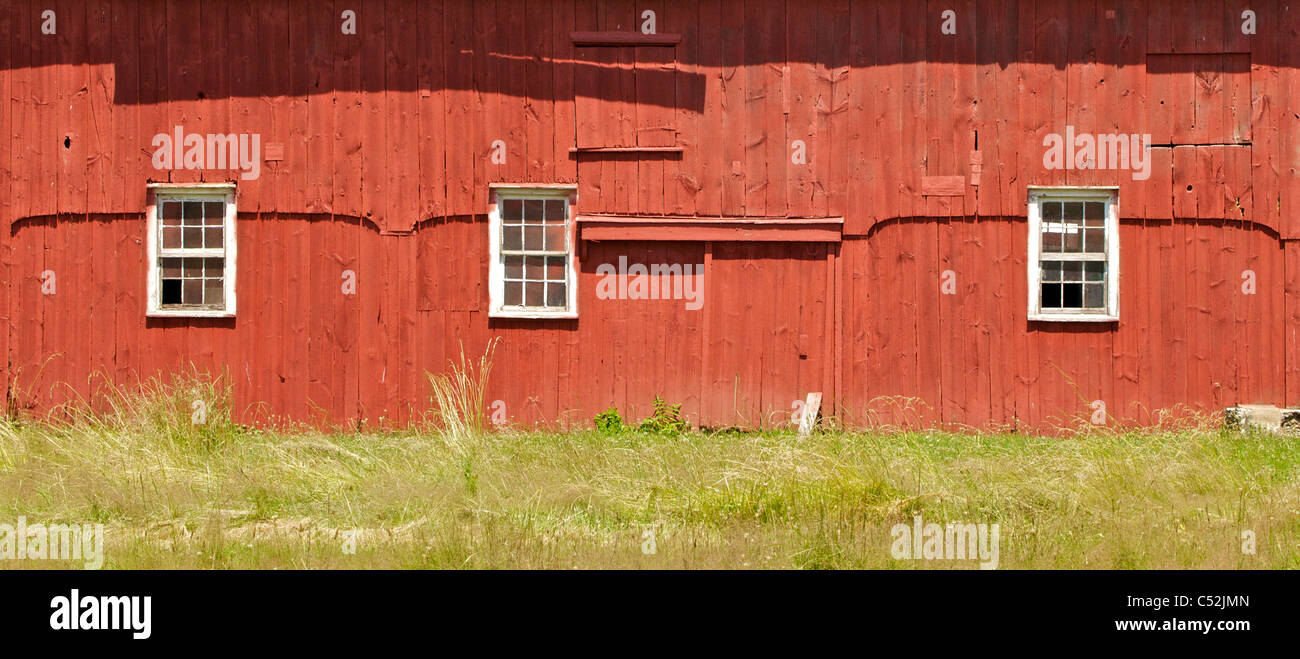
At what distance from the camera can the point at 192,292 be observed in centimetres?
1120

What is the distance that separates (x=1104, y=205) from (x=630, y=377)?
199 inches

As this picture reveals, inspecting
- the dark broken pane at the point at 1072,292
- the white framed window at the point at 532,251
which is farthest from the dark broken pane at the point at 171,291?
the dark broken pane at the point at 1072,292

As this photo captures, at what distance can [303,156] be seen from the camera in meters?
11.1

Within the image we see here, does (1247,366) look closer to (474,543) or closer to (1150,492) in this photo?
(1150,492)

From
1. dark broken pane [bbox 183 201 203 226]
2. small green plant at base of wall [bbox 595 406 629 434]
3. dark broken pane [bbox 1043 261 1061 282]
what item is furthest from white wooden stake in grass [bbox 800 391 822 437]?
dark broken pane [bbox 183 201 203 226]

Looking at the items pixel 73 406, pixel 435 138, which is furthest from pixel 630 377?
pixel 73 406

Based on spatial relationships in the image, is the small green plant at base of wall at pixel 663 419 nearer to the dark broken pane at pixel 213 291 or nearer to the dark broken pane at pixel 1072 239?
the dark broken pane at pixel 1072 239

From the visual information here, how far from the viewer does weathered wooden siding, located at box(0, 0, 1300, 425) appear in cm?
1091

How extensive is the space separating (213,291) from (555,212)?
360cm

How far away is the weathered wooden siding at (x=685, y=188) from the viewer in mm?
10906

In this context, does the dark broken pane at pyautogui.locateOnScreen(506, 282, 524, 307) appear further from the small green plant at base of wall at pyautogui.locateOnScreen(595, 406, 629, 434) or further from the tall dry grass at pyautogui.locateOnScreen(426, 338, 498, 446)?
the small green plant at base of wall at pyautogui.locateOnScreen(595, 406, 629, 434)

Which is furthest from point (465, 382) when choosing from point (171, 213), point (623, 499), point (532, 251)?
point (623, 499)

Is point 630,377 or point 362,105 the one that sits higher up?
point 362,105

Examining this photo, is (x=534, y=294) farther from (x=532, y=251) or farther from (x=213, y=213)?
(x=213, y=213)
